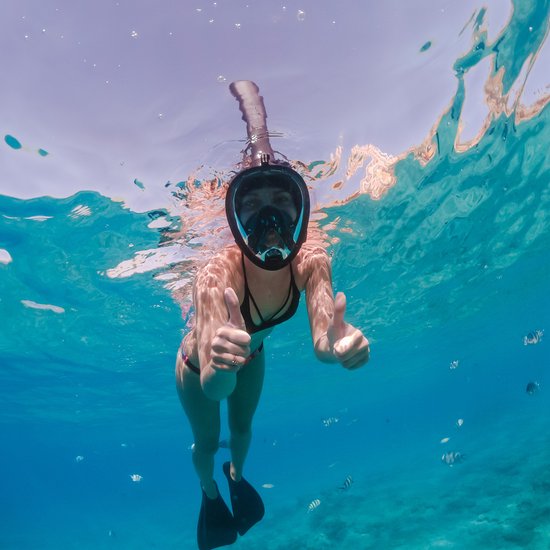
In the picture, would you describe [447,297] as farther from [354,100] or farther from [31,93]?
[31,93]

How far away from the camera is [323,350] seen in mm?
3564

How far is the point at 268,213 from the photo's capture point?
413 centimetres

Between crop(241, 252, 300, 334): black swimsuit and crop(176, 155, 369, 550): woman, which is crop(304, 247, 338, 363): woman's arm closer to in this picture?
crop(176, 155, 369, 550): woman

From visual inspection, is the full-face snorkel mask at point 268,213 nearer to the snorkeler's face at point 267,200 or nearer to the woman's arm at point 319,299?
the snorkeler's face at point 267,200

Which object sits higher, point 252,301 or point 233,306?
point 252,301

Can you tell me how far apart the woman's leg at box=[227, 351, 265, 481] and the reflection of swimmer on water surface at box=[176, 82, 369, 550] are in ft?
0.06

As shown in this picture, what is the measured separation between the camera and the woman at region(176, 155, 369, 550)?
2959 millimetres

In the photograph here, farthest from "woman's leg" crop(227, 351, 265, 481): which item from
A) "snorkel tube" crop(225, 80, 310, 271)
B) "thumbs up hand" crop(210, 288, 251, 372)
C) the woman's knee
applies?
"thumbs up hand" crop(210, 288, 251, 372)

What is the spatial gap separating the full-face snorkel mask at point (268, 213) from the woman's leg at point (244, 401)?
291 centimetres

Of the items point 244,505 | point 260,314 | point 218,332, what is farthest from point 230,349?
point 244,505

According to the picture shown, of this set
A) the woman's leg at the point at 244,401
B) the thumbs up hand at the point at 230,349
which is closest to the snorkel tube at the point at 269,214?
the thumbs up hand at the point at 230,349

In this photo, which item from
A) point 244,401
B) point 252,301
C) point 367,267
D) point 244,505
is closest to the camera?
point 252,301

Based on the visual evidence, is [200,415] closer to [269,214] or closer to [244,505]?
[244,505]

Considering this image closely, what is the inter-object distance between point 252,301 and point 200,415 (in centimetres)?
237
